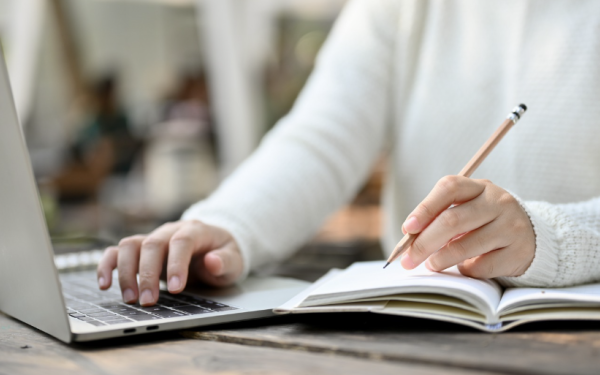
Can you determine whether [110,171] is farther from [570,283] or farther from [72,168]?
[570,283]

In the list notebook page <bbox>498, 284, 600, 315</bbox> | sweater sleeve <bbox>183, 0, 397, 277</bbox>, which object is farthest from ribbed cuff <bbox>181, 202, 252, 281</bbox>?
notebook page <bbox>498, 284, 600, 315</bbox>

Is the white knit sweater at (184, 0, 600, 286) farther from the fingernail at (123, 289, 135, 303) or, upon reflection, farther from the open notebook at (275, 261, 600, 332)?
the open notebook at (275, 261, 600, 332)

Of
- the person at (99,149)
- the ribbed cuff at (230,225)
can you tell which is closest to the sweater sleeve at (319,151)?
the ribbed cuff at (230,225)

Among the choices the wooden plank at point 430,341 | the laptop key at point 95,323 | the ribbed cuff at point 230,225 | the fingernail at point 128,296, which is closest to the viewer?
the wooden plank at point 430,341

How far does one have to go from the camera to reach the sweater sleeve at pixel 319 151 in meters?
0.87

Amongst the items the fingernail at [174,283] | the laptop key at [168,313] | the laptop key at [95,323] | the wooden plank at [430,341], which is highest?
the fingernail at [174,283]

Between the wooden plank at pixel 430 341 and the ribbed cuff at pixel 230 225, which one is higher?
the ribbed cuff at pixel 230 225

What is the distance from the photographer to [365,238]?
2.91m

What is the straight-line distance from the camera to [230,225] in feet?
2.66

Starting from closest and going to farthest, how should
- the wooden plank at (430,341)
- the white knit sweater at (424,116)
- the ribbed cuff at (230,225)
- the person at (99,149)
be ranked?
the wooden plank at (430,341) < the ribbed cuff at (230,225) < the white knit sweater at (424,116) < the person at (99,149)

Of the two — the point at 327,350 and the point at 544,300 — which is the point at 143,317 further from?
the point at 544,300

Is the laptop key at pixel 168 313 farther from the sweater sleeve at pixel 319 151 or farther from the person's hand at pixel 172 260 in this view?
the sweater sleeve at pixel 319 151

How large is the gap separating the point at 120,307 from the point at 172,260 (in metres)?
0.08

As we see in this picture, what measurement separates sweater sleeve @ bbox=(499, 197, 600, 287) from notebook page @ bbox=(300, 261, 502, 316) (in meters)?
0.04
